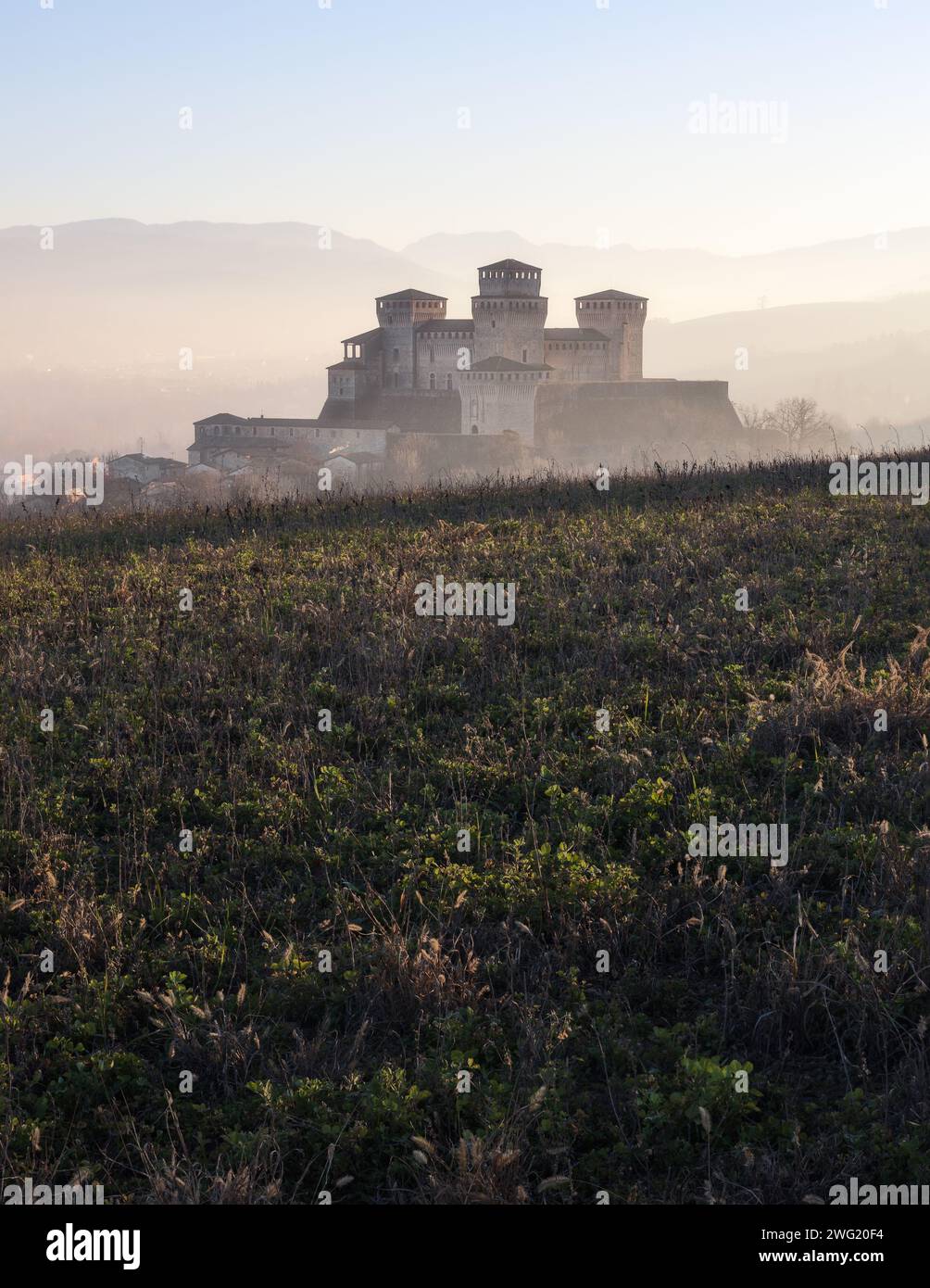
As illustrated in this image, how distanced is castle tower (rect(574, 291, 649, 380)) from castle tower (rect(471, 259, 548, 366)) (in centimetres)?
857

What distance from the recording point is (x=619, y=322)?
365 feet

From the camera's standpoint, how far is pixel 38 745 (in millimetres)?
7156

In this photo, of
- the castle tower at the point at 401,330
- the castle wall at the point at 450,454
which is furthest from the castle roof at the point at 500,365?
the castle tower at the point at 401,330

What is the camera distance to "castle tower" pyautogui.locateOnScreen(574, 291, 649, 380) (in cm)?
11088

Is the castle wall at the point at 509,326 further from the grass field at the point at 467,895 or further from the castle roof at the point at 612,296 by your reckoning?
the grass field at the point at 467,895

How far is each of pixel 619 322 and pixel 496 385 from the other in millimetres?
19073

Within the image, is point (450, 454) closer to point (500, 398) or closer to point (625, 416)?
point (500, 398)

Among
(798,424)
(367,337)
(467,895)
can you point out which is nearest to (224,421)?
(367,337)

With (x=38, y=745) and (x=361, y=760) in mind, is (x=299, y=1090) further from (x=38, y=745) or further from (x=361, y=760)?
(x=38, y=745)

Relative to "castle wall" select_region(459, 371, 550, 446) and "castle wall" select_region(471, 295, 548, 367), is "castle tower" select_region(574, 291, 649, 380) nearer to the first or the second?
"castle wall" select_region(471, 295, 548, 367)

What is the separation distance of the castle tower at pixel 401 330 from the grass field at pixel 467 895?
102 meters

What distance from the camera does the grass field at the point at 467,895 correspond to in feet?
12.9
